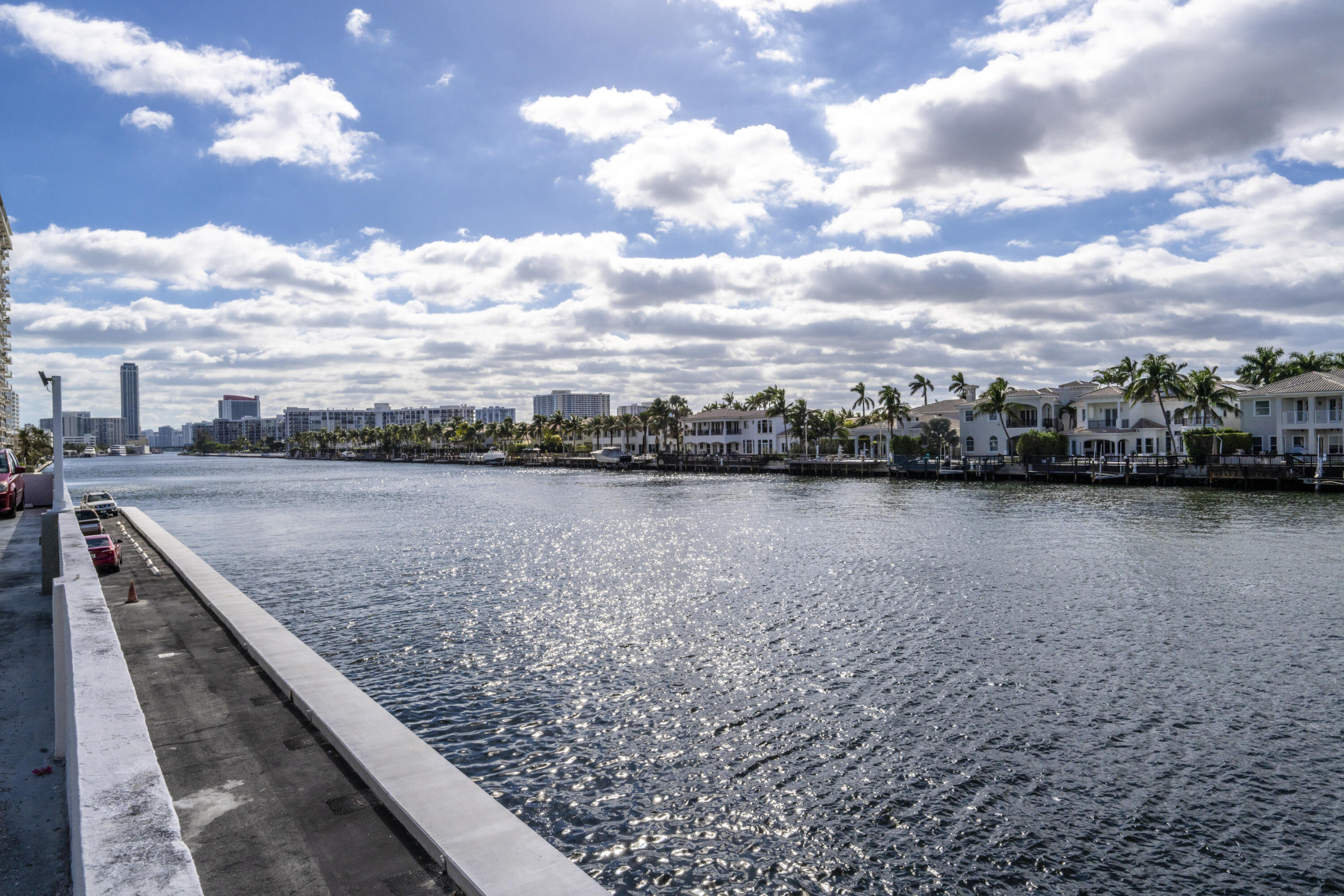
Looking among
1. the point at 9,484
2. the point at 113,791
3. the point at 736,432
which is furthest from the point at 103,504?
the point at 736,432

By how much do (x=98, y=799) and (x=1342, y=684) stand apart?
74.4 ft

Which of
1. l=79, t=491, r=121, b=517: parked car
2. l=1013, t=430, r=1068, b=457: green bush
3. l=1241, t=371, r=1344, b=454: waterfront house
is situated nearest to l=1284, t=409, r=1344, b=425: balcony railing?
l=1241, t=371, r=1344, b=454: waterfront house

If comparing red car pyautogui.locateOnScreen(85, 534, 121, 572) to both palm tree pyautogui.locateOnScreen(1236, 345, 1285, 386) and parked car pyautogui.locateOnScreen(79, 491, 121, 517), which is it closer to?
parked car pyautogui.locateOnScreen(79, 491, 121, 517)

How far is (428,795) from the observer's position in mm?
8406

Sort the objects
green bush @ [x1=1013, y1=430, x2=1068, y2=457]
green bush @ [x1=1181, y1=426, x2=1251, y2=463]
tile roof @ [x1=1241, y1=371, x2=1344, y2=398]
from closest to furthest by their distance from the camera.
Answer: tile roof @ [x1=1241, y1=371, x2=1344, y2=398]
green bush @ [x1=1181, y1=426, x2=1251, y2=463]
green bush @ [x1=1013, y1=430, x2=1068, y2=457]

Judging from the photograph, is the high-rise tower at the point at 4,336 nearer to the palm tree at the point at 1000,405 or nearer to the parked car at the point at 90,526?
the parked car at the point at 90,526

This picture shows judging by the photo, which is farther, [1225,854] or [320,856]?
[1225,854]

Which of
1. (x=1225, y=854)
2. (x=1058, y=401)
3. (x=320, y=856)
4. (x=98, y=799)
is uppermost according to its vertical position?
(x=1058, y=401)

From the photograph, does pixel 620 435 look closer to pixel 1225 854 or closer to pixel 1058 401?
pixel 1058 401

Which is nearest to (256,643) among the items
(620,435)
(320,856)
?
(320,856)

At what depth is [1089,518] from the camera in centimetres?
4984

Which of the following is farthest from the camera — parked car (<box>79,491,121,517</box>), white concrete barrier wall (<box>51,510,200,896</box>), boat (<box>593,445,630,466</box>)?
boat (<box>593,445,630,466</box>)

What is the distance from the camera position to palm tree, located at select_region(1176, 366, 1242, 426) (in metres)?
76.7

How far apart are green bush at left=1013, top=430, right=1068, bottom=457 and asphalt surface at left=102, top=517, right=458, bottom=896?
89.0 m
